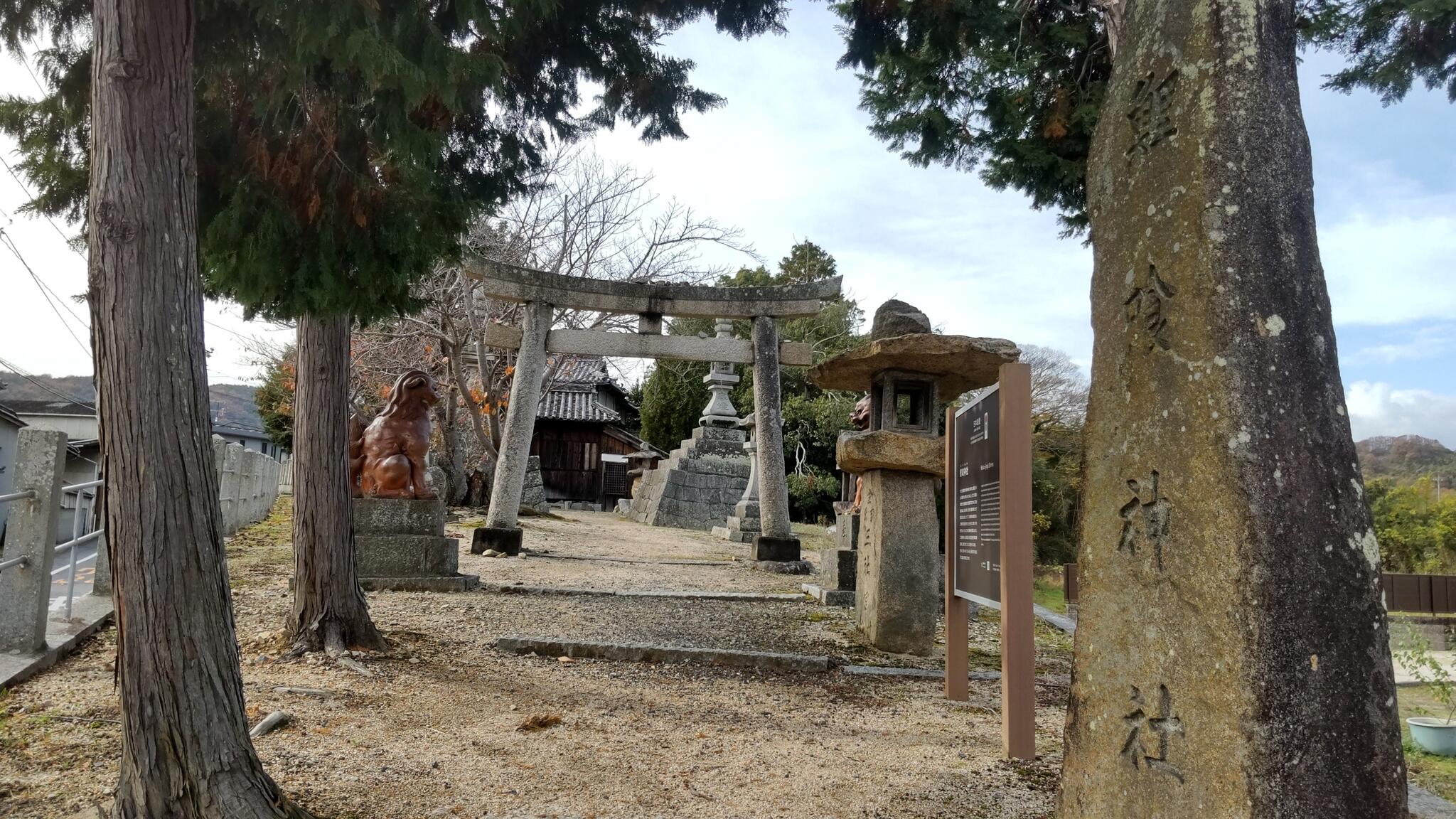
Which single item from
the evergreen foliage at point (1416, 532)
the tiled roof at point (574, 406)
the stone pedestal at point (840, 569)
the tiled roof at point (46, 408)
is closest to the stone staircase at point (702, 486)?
the tiled roof at point (574, 406)

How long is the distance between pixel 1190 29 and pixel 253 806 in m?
3.35

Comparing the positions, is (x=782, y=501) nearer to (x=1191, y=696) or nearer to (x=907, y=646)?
(x=907, y=646)

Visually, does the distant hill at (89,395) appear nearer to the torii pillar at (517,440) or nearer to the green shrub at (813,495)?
the green shrub at (813,495)

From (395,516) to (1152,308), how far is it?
22.7 feet

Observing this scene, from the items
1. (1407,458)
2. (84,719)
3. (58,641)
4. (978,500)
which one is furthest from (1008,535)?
(1407,458)

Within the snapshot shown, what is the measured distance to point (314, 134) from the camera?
3549 mm

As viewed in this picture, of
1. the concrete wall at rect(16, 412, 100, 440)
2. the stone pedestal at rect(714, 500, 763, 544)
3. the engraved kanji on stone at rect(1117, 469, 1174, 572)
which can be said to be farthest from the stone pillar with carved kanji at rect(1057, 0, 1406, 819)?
the concrete wall at rect(16, 412, 100, 440)

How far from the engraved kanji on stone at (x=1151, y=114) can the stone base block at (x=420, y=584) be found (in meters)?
6.81

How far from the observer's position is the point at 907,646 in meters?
5.78

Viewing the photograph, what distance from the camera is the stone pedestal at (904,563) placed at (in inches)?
225

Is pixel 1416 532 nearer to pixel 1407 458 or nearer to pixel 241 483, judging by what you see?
pixel 1407 458

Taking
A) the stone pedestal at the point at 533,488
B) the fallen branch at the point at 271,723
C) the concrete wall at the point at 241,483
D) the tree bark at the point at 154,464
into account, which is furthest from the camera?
the stone pedestal at the point at 533,488

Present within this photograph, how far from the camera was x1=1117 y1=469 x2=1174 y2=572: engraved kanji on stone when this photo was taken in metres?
1.90

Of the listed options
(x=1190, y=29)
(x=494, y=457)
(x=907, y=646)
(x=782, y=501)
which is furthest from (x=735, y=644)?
(x=494, y=457)
